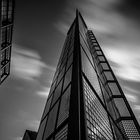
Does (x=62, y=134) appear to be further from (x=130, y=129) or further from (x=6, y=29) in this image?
(x=6, y=29)

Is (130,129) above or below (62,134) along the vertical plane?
above

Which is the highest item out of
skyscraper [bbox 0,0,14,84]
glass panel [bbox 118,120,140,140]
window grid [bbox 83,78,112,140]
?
skyscraper [bbox 0,0,14,84]

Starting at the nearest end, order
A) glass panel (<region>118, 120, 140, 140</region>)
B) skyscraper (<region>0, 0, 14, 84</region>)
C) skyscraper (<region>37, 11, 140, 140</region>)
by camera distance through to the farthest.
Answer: skyscraper (<region>37, 11, 140, 140</region>), glass panel (<region>118, 120, 140, 140</region>), skyscraper (<region>0, 0, 14, 84</region>)

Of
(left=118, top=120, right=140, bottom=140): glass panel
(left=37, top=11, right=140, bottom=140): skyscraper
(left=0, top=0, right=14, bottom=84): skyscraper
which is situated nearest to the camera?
(left=37, top=11, right=140, bottom=140): skyscraper

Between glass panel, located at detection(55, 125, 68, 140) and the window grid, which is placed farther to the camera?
the window grid

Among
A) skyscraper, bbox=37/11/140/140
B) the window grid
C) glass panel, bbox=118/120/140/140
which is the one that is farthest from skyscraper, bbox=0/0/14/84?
glass panel, bbox=118/120/140/140

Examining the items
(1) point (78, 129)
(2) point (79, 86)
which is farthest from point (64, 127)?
(2) point (79, 86)

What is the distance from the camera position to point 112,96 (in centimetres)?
800

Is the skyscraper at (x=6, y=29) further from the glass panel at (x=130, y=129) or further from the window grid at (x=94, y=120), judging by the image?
the glass panel at (x=130, y=129)

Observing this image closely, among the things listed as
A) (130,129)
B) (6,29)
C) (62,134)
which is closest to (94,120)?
(62,134)

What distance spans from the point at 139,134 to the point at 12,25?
48.6 feet

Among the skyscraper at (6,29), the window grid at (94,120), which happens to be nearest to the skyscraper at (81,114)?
the window grid at (94,120)

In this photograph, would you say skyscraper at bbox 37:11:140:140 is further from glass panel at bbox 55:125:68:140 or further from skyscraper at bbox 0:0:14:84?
skyscraper at bbox 0:0:14:84

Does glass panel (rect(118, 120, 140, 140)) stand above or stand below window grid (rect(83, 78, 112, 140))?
above
